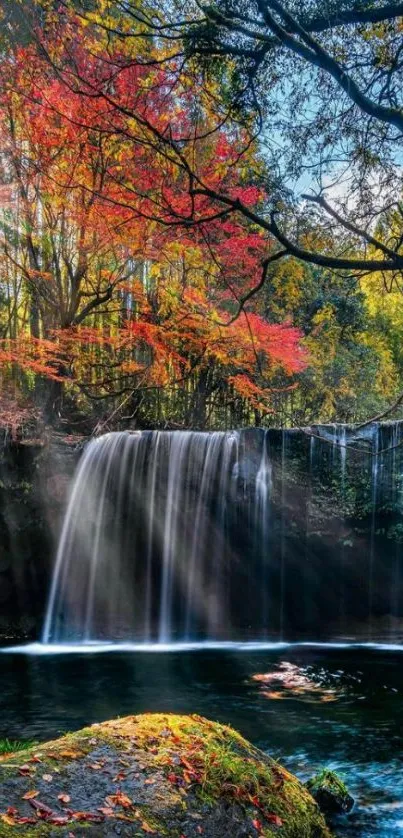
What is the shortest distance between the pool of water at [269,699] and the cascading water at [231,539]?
44.2 inches

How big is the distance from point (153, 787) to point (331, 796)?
2498 mm

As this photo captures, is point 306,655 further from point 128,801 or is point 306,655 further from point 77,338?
point 128,801

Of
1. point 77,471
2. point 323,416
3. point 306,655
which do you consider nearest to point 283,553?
point 306,655

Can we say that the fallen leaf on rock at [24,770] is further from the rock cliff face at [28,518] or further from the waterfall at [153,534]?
the rock cliff face at [28,518]

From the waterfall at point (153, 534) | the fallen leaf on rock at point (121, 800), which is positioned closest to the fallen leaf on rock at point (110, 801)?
the fallen leaf on rock at point (121, 800)

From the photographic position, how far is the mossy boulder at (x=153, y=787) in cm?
229

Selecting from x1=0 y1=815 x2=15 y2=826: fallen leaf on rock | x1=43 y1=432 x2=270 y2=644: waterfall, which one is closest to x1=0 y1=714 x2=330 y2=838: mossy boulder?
x1=0 y1=815 x2=15 y2=826: fallen leaf on rock

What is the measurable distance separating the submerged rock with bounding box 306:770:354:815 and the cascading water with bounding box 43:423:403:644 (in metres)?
6.61

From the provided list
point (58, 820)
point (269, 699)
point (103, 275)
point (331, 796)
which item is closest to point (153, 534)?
point (269, 699)

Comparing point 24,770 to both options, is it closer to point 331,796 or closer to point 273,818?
point 273,818

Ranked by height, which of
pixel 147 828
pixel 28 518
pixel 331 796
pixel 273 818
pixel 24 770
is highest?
pixel 28 518

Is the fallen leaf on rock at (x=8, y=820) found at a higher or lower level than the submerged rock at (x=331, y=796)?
higher

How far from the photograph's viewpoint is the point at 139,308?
15977mm

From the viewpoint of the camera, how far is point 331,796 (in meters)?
4.53
